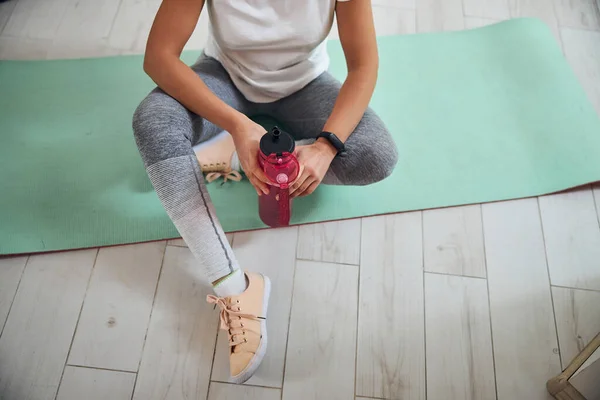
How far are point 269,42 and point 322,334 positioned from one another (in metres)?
0.64

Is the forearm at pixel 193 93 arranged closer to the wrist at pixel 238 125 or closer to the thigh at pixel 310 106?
the wrist at pixel 238 125

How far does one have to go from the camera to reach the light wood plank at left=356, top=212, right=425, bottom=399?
100cm

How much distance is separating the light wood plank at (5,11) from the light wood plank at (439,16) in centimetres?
135

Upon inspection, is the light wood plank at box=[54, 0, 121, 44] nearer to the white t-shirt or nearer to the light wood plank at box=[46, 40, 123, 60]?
the light wood plank at box=[46, 40, 123, 60]

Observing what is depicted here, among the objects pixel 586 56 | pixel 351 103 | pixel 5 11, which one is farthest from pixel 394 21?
pixel 5 11

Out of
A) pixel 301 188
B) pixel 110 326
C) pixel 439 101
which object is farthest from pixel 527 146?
pixel 110 326

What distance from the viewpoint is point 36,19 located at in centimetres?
149

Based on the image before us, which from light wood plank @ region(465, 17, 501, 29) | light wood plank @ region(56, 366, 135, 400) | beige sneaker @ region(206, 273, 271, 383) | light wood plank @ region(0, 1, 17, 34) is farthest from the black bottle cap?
light wood plank @ region(0, 1, 17, 34)

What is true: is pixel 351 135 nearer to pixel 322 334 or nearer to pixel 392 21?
pixel 322 334

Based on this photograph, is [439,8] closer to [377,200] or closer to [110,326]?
[377,200]

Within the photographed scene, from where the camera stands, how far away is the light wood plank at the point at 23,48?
55.5 inches

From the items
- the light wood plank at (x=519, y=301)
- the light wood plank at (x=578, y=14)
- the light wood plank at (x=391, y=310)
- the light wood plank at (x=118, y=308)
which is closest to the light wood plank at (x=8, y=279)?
the light wood plank at (x=118, y=308)

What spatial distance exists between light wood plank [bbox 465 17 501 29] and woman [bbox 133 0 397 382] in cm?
77

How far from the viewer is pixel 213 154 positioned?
1.13 meters
